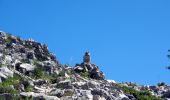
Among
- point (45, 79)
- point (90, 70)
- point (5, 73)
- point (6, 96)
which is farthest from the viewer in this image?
point (90, 70)

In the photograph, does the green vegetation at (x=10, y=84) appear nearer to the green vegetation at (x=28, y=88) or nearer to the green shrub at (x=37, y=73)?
the green vegetation at (x=28, y=88)

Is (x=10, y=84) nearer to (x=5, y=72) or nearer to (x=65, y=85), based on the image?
(x=5, y=72)

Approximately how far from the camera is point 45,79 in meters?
49.4

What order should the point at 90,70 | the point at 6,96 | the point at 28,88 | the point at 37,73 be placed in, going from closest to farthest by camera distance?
the point at 6,96 < the point at 28,88 < the point at 37,73 < the point at 90,70

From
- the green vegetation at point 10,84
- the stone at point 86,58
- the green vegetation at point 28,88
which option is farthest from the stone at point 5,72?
the stone at point 86,58

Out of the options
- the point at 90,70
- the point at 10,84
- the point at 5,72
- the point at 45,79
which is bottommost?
the point at 10,84

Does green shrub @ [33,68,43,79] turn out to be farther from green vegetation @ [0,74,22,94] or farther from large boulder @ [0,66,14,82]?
green vegetation @ [0,74,22,94]

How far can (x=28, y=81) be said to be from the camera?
4356 centimetres

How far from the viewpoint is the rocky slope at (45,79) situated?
40875 millimetres

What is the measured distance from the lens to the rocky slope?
40.9 m

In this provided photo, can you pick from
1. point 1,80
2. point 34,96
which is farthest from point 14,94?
point 1,80

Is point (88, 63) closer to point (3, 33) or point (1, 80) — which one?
point (3, 33)

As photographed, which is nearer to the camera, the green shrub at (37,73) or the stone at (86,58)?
the green shrub at (37,73)

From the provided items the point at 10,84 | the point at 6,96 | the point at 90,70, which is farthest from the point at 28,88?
the point at 90,70
